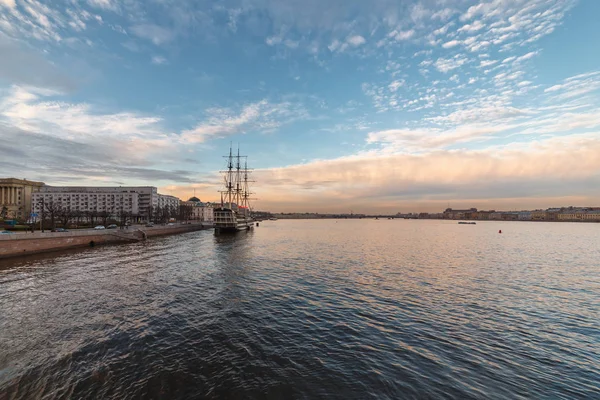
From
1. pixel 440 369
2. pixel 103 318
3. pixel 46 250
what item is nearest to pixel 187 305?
pixel 103 318

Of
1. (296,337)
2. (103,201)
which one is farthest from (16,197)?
(296,337)

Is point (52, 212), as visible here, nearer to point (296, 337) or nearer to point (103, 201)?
point (296, 337)

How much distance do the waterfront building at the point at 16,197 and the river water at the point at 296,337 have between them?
→ 183 meters

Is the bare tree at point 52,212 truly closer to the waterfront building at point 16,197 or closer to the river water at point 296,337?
the river water at point 296,337

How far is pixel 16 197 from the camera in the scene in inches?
6225

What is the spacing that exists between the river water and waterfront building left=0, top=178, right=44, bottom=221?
18341 cm

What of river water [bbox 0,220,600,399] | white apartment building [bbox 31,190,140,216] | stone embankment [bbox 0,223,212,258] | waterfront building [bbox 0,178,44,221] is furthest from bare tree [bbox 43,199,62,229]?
white apartment building [bbox 31,190,140,216]

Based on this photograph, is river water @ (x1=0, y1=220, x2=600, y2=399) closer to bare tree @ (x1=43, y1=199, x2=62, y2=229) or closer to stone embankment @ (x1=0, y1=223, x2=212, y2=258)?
stone embankment @ (x1=0, y1=223, x2=212, y2=258)

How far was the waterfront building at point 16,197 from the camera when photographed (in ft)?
495

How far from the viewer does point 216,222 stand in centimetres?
9400

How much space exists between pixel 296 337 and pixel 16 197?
223477 millimetres

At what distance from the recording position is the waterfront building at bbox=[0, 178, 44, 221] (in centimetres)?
15100

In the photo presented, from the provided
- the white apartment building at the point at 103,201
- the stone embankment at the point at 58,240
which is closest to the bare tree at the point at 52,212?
the stone embankment at the point at 58,240

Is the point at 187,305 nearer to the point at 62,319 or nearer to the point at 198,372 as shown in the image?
the point at 62,319
